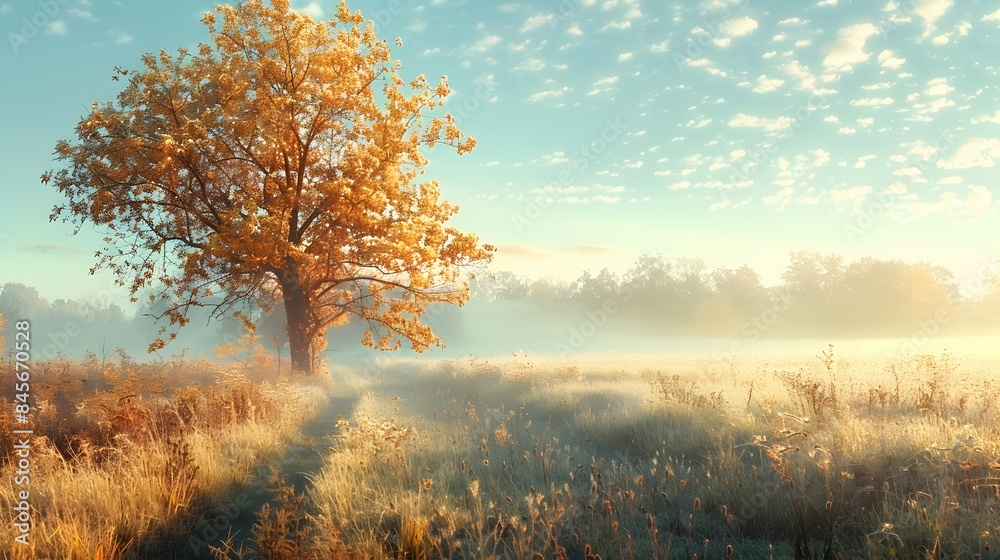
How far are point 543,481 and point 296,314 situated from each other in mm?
15707

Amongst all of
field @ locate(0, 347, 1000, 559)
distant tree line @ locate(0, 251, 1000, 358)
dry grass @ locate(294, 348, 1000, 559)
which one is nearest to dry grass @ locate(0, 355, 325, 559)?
field @ locate(0, 347, 1000, 559)

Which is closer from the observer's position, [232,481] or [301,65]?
[232,481]

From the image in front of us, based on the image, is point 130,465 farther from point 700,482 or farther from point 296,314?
point 296,314

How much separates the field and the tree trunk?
26.4ft

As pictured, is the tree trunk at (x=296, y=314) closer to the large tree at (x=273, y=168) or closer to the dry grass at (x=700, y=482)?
the large tree at (x=273, y=168)

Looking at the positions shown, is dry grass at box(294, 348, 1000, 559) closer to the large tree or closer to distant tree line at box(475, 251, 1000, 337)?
the large tree

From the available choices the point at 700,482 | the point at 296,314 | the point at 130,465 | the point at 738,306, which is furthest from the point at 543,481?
the point at 738,306

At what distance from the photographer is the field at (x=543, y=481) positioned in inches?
186

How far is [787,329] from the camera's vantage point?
72812 millimetres

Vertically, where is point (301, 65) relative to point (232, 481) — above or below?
above

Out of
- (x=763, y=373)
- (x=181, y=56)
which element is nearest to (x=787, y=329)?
(x=763, y=373)

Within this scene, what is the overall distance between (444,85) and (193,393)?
12.4m

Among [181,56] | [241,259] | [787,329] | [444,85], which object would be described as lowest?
[787,329]

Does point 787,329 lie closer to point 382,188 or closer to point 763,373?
point 763,373
